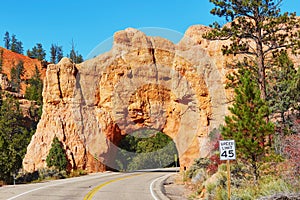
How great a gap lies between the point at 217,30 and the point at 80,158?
17755 mm

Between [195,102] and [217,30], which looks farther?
[195,102]

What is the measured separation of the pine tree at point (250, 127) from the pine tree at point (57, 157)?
20.2 metres

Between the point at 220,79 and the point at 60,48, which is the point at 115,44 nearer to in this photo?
the point at 220,79

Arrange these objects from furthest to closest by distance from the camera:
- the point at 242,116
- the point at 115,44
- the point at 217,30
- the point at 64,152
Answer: the point at 115,44, the point at 64,152, the point at 217,30, the point at 242,116

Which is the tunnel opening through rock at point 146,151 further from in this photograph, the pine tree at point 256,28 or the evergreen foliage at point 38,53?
the evergreen foliage at point 38,53

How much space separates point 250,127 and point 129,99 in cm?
2095

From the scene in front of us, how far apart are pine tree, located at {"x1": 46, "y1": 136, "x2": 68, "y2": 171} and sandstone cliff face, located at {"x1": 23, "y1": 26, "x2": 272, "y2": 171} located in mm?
1100

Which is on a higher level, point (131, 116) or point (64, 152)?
point (131, 116)

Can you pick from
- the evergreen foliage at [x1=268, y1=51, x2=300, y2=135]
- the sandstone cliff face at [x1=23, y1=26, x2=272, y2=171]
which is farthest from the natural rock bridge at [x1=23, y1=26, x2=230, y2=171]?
the evergreen foliage at [x1=268, y1=51, x2=300, y2=135]

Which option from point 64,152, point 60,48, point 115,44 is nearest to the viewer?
point 64,152

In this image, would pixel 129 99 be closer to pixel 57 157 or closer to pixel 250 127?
pixel 57 157

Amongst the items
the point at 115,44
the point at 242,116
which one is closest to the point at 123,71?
the point at 115,44

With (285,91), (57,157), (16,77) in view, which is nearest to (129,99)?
(57,157)

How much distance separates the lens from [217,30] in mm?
20438
